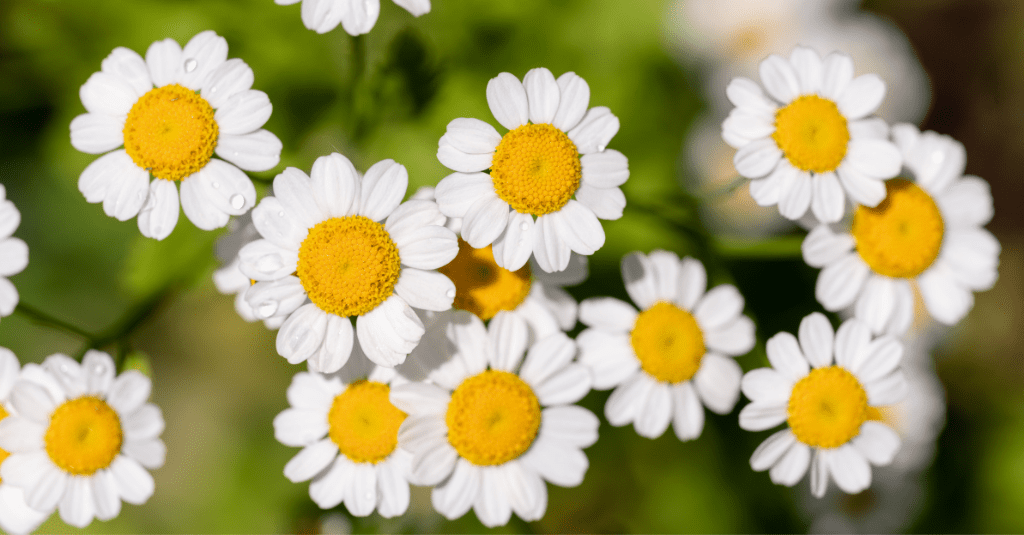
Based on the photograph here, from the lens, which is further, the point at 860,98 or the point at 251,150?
the point at 860,98

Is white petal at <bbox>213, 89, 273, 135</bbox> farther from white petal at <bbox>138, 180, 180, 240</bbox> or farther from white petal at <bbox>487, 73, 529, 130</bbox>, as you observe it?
white petal at <bbox>487, 73, 529, 130</bbox>

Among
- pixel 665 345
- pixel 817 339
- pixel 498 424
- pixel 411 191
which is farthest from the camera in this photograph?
pixel 411 191

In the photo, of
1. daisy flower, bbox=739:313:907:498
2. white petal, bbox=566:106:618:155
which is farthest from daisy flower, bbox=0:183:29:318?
daisy flower, bbox=739:313:907:498

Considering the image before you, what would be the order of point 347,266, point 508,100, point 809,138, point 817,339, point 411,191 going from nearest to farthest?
point 347,266 < point 508,100 < point 809,138 < point 817,339 < point 411,191

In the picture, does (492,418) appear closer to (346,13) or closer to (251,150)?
(251,150)

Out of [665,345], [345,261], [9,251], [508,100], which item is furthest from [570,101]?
[9,251]

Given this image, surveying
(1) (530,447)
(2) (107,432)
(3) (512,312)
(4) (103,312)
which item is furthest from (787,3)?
(4) (103,312)

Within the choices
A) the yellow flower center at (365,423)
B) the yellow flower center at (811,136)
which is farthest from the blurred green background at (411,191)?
the yellow flower center at (365,423)
